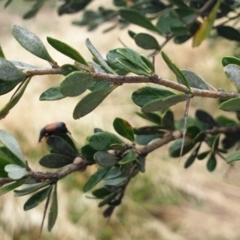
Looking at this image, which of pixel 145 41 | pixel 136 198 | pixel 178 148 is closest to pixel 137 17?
pixel 145 41

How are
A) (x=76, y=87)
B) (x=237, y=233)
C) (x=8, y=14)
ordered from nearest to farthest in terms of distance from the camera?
(x=76, y=87)
(x=237, y=233)
(x=8, y=14)

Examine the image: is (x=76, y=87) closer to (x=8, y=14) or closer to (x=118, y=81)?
(x=118, y=81)

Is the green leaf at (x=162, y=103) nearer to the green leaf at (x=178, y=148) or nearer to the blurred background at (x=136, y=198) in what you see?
the green leaf at (x=178, y=148)

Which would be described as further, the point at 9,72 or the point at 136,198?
the point at 136,198

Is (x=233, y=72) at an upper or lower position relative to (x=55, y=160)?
upper

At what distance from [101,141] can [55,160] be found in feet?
0.19

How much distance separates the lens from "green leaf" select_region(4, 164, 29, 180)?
337mm

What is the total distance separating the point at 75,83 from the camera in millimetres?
309

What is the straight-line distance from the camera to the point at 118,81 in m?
0.33

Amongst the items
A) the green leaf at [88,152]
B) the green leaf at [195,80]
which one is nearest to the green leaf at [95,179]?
the green leaf at [88,152]

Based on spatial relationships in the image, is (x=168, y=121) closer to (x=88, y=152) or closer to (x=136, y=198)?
(x=88, y=152)

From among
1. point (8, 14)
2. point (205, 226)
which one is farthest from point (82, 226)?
point (8, 14)

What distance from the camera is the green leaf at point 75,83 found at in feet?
1.00

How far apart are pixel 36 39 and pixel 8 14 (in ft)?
10.1
